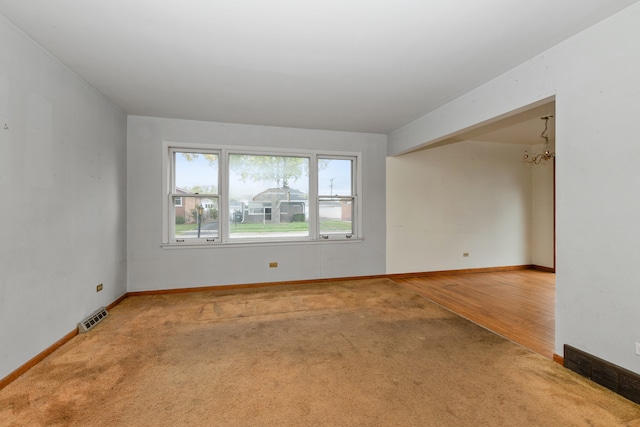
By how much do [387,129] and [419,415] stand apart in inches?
166

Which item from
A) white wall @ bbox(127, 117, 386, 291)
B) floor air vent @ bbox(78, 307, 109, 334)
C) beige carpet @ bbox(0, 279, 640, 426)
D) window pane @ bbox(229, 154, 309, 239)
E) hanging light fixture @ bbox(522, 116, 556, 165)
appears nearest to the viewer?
beige carpet @ bbox(0, 279, 640, 426)

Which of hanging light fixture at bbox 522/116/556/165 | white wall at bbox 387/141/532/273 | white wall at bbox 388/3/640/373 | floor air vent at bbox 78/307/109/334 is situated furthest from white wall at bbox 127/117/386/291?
white wall at bbox 388/3/640/373

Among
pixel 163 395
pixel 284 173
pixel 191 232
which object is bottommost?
pixel 163 395

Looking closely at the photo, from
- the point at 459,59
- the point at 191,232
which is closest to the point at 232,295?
the point at 191,232

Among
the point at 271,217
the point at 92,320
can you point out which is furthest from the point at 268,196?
the point at 92,320

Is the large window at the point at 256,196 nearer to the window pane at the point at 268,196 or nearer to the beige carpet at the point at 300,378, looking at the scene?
the window pane at the point at 268,196

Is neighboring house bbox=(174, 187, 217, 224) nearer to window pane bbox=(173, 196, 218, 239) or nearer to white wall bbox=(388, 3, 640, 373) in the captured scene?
window pane bbox=(173, 196, 218, 239)

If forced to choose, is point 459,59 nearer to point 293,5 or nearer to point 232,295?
point 293,5

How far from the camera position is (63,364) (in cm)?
239

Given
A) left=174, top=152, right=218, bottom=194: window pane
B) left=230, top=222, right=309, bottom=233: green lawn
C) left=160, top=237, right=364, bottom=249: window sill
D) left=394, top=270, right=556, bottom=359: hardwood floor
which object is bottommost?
left=394, top=270, right=556, bottom=359: hardwood floor

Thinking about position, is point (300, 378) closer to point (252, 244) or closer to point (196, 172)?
point (252, 244)

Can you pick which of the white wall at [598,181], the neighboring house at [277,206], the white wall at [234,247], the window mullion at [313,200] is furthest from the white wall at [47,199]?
the white wall at [598,181]

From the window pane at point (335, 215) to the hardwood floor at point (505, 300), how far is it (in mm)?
1365

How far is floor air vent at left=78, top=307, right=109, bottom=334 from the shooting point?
298 centimetres
